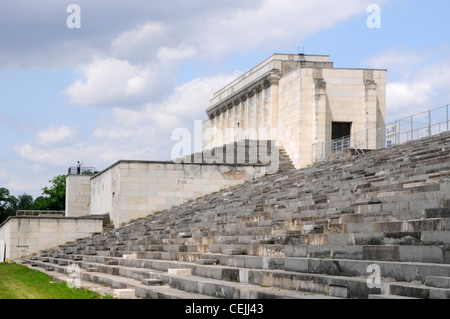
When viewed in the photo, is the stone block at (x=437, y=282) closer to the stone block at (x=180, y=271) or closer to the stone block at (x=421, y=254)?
the stone block at (x=421, y=254)

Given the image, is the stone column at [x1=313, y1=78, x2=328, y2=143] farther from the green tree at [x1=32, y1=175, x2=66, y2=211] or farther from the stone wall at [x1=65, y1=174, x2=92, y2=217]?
the green tree at [x1=32, y1=175, x2=66, y2=211]

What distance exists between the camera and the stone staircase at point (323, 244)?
848 centimetres

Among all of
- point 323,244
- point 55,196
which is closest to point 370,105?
point 323,244

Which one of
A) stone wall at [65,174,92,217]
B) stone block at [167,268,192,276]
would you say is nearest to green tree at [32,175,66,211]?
stone wall at [65,174,92,217]

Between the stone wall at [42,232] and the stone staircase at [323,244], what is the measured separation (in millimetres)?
11055

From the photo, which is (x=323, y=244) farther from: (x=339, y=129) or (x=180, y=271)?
(x=339, y=129)

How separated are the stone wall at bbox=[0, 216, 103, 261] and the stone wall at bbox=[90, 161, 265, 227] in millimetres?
1468

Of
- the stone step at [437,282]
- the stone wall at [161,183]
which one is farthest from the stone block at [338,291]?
the stone wall at [161,183]

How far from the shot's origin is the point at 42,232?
3194 centimetres

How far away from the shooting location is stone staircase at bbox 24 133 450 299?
8.48 m

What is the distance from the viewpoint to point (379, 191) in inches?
543

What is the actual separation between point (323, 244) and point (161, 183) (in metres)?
21.8

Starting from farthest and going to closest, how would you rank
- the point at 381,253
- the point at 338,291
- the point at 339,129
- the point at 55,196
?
the point at 55,196 < the point at 339,129 < the point at 381,253 < the point at 338,291
